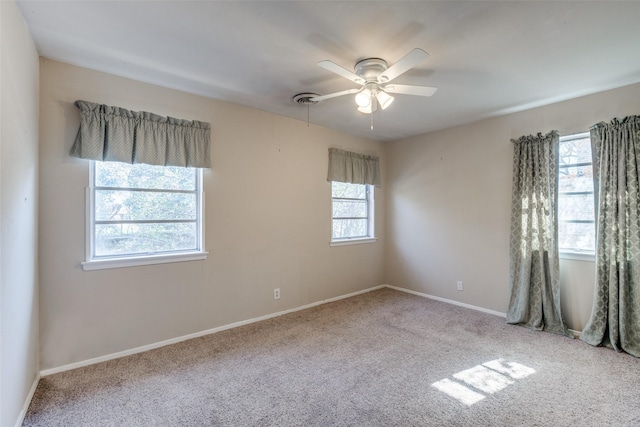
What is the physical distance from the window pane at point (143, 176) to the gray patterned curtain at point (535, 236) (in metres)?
3.62

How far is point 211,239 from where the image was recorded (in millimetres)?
3236

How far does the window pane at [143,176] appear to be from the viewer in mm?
2680

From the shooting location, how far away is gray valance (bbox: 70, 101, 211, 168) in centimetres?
251

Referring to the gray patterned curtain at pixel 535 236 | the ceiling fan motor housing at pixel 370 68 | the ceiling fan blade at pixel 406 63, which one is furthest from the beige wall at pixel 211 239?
the gray patterned curtain at pixel 535 236

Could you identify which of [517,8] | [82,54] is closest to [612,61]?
[517,8]

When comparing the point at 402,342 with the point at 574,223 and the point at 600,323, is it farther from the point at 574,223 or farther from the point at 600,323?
the point at 574,223

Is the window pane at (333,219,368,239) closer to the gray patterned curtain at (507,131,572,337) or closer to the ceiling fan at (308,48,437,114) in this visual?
the gray patterned curtain at (507,131,572,337)

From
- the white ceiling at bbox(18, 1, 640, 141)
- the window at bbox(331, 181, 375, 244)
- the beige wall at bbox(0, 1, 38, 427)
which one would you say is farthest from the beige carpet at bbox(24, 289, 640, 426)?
the white ceiling at bbox(18, 1, 640, 141)

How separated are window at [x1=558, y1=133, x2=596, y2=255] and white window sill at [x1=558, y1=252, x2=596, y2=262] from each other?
0.02 meters

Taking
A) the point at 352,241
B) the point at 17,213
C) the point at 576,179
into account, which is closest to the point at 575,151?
the point at 576,179

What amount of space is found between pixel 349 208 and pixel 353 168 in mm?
614

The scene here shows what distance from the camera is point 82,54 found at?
2.36m

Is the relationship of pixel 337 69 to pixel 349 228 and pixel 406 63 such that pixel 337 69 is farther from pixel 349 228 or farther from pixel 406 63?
pixel 349 228

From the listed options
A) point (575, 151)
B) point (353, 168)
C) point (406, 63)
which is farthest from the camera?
point (353, 168)
